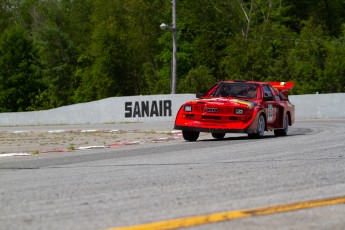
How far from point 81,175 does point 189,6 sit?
6009cm

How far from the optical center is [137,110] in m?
39.1

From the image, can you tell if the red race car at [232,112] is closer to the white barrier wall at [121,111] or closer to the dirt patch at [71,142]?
the dirt patch at [71,142]

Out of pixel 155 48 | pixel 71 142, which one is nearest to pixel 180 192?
pixel 71 142

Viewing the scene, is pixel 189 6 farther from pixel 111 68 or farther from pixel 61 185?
pixel 61 185

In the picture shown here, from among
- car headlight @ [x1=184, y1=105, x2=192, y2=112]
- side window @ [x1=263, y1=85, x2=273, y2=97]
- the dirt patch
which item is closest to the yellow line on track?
the dirt patch

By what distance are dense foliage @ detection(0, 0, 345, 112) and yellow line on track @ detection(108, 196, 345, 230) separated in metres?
49.6

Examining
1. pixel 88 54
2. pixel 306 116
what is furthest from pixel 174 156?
pixel 88 54

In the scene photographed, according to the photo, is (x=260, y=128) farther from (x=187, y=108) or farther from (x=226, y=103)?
(x=187, y=108)

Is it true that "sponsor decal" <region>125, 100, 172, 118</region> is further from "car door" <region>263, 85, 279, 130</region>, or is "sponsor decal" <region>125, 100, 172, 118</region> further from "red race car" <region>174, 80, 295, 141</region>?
"red race car" <region>174, 80, 295, 141</region>

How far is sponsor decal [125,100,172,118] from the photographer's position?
3834 cm

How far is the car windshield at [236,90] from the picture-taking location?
18.1 m

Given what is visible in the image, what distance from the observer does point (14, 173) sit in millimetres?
9859

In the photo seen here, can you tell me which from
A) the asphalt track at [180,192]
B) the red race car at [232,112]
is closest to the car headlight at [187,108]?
the red race car at [232,112]

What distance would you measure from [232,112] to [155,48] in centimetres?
5549
